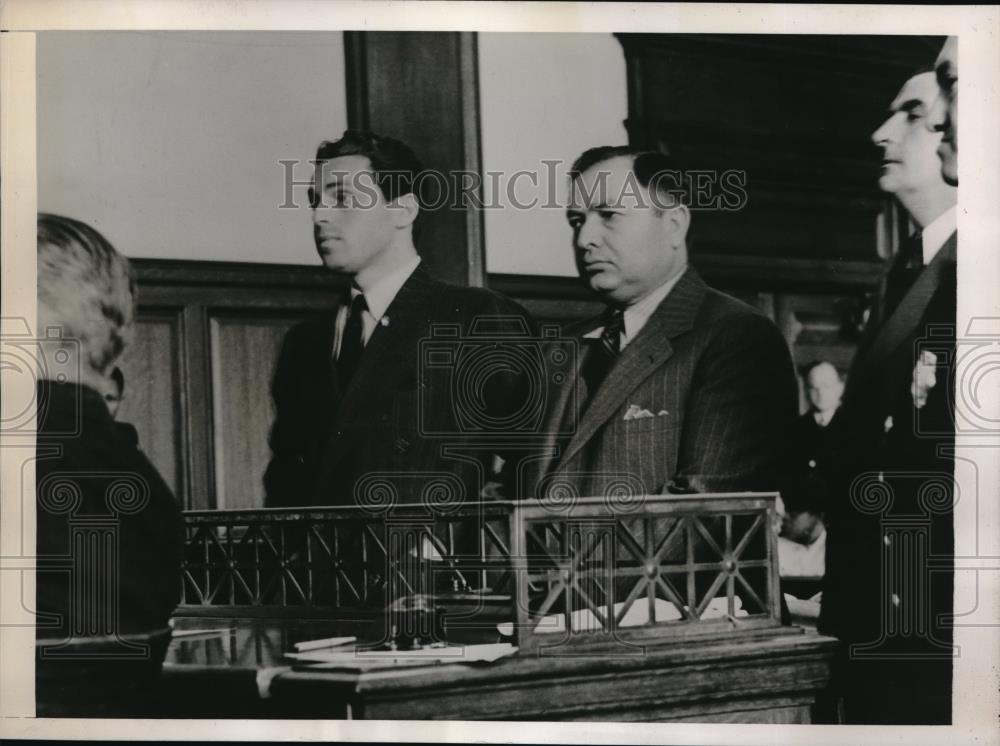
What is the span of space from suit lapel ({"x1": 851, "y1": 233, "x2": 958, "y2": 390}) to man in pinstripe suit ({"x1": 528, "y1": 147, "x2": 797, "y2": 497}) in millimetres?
233

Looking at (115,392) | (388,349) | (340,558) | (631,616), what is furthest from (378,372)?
(631,616)

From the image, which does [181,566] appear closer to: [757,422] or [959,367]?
[757,422]

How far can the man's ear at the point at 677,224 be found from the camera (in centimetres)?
316

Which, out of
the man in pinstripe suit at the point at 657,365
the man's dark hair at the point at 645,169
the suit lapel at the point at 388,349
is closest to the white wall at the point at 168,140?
the suit lapel at the point at 388,349

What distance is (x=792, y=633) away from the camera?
3.09m

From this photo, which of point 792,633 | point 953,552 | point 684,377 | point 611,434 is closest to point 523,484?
point 611,434

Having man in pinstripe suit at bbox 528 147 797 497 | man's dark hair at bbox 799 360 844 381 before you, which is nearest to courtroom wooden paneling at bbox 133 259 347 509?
man in pinstripe suit at bbox 528 147 797 497

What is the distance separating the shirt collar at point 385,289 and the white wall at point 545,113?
0.82 ft

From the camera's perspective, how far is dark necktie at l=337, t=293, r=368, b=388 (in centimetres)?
317

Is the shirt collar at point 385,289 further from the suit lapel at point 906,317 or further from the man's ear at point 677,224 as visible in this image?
the suit lapel at point 906,317

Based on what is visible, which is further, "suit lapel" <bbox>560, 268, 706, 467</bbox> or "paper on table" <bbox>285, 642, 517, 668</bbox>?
"suit lapel" <bbox>560, 268, 706, 467</bbox>

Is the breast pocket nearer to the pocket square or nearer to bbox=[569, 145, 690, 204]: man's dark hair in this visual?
the pocket square

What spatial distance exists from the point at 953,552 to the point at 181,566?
2130mm

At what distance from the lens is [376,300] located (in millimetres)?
3189
